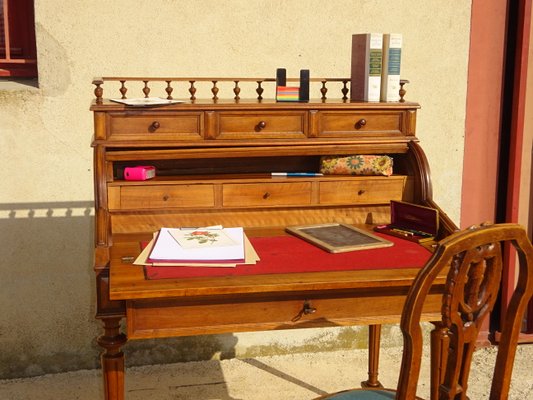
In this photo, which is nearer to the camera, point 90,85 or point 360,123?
point 360,123

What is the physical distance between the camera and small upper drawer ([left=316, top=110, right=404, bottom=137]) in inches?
110

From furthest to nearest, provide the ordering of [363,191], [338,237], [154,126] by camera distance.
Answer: [363,191]
[154,126]
[338,237]

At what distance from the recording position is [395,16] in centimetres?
366

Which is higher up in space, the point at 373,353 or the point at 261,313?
the point at 261,313

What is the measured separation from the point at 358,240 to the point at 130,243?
0.79 meters

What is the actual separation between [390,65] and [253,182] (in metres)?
0.73

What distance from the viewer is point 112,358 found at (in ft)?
7.29

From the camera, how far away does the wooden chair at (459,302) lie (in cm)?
151

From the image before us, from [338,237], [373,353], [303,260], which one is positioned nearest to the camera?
[303,260]

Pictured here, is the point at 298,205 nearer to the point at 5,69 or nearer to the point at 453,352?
the point at 453,352

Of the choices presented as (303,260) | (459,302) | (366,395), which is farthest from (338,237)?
(459,302)

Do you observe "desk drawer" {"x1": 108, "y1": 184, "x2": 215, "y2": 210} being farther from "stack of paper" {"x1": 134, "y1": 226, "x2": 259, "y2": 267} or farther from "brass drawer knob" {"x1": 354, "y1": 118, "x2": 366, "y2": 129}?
"brass drawer knob" {"x1": 354, "y1": 118, "x2": 366, "y2": 129}

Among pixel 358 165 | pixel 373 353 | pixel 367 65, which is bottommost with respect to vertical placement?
pixel 373 353

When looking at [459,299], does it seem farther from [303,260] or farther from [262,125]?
[262,125]
